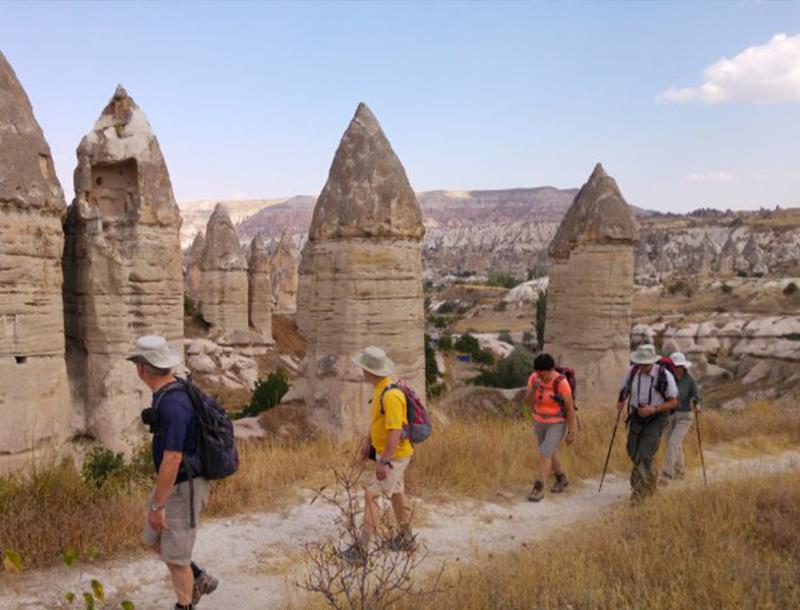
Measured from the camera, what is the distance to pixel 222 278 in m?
23.1

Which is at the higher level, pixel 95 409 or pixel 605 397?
pixel 95 409

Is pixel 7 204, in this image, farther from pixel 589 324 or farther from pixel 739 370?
pixel 739 370

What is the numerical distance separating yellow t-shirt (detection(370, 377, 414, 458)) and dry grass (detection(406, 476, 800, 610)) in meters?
0.92

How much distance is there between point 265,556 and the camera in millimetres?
4957

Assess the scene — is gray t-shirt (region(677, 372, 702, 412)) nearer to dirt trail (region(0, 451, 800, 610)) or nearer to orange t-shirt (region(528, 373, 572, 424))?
dirt trail (region(0, 451, 800, 610))

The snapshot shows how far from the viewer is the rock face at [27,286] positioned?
637 centimetres

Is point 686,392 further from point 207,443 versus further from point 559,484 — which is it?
point 207,443

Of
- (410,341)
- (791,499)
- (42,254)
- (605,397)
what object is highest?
(42,254)

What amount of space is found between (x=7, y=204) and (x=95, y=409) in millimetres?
2580

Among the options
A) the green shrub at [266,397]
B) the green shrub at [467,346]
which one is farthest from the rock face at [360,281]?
the green shrub at [467,346]

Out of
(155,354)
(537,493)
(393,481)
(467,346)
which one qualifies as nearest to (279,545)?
(393,481)

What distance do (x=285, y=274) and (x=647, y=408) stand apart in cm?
2991

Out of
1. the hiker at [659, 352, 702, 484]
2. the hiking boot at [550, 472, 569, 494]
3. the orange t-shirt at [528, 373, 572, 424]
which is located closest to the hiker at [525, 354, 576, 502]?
the orange t-shirt at [528, 373, 572, 424]

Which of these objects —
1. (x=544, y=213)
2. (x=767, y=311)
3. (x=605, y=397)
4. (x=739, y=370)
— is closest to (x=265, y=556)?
(x=605, y=397)
